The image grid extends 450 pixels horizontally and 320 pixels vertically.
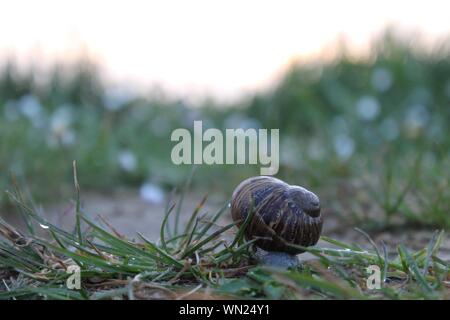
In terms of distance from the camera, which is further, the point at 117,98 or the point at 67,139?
the point at 117,98

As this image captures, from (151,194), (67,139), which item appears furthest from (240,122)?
(151,194)

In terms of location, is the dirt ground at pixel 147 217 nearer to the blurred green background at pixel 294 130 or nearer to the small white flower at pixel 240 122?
the blurred green background at pixel 294 130

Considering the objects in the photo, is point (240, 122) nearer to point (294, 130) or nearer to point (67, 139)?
point (294, 130)

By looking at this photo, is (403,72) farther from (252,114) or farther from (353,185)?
(353,185)

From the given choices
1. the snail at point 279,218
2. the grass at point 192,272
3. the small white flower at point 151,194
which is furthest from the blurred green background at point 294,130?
the snail at point 279,218

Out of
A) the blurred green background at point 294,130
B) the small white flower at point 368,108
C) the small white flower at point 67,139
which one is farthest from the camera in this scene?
the small white flower at point 368,108

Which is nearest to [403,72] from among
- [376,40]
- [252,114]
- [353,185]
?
[376,40]
